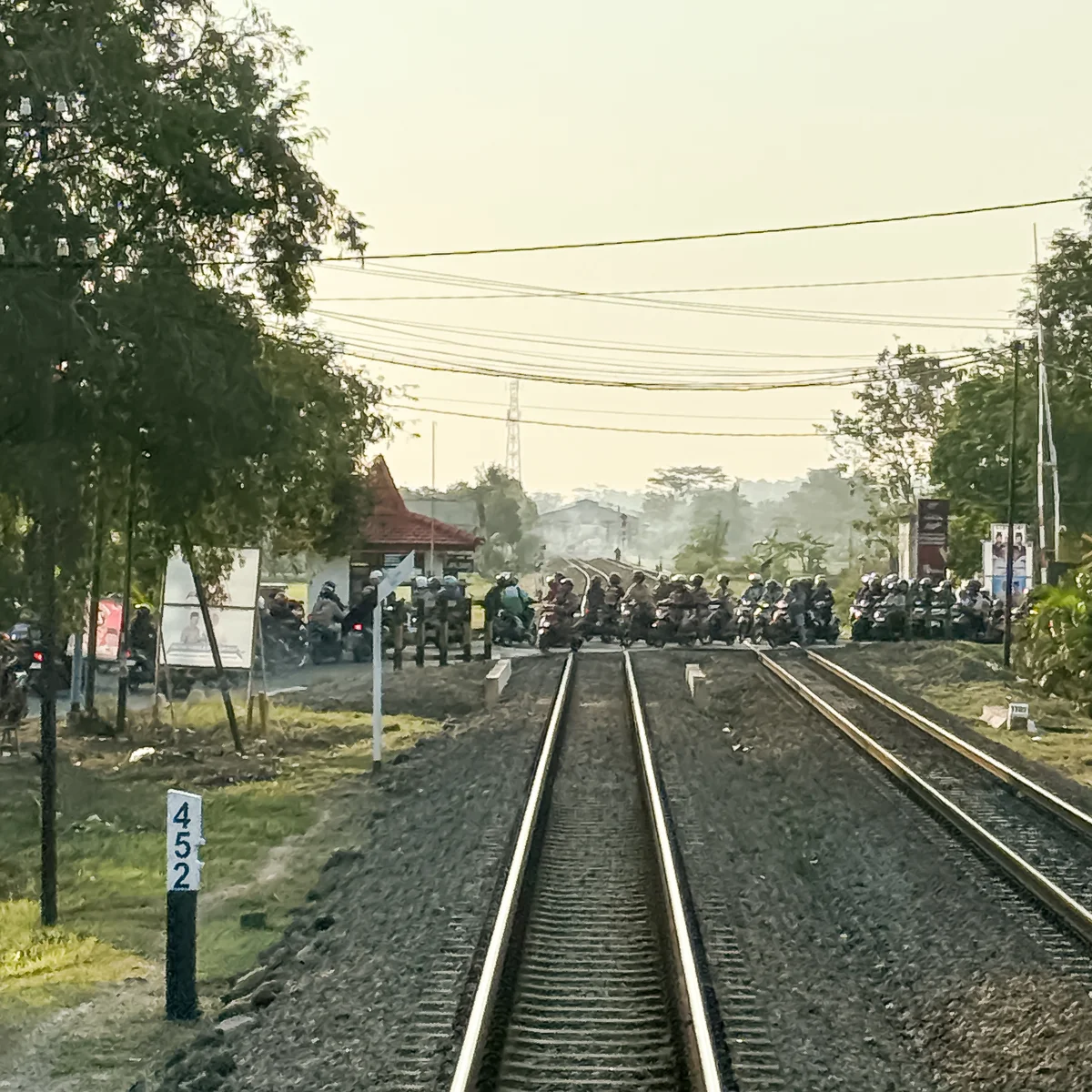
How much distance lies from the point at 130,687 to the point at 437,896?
55.9 ft

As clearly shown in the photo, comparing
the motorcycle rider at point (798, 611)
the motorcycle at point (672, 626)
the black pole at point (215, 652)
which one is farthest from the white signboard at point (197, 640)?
Result: the motorcycle rider at point (798, 611)

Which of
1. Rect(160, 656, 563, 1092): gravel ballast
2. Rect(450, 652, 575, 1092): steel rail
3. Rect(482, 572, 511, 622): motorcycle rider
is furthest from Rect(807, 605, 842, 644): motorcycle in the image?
Rect(160, 656, 563, 1092): gravel ballast

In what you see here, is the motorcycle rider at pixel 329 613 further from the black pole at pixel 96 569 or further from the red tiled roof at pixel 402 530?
the black pole at pixel 96 569

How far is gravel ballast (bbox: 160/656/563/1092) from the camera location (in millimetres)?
7219

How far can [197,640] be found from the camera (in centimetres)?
2045

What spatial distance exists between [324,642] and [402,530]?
495 inches

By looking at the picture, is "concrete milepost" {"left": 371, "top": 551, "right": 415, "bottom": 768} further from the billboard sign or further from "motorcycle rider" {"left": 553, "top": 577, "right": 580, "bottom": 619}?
the billboard sign

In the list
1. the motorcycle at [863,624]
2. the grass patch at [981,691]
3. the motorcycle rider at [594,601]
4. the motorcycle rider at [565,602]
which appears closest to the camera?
the grass patch at [981,691]

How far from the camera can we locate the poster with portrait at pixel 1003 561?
3728 cm

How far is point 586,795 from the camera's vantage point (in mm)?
15172

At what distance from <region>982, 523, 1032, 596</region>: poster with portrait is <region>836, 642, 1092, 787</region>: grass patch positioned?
274cm

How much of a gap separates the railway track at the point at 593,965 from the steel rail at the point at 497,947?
12mm

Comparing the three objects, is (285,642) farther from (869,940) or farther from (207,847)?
(869,940)

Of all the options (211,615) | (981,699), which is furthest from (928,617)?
(211,615)
